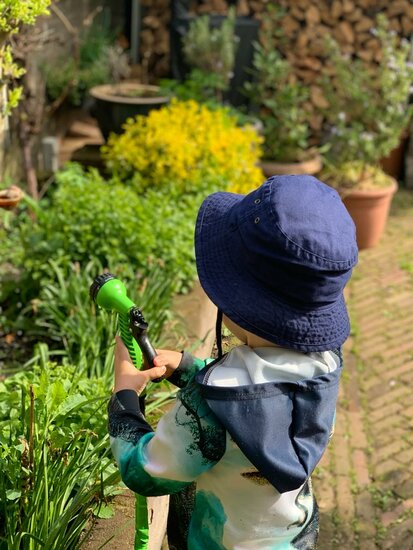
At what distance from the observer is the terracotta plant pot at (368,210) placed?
20.0 ft

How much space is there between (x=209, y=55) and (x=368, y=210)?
1.90m

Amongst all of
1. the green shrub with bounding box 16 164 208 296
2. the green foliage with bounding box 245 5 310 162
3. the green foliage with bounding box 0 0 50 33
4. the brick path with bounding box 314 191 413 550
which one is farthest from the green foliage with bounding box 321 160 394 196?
the green foliage with bounding box 0 0 50 33

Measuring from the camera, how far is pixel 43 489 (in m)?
2.12

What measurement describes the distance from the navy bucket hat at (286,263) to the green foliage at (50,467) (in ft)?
2.25

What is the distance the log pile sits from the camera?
7.06 m

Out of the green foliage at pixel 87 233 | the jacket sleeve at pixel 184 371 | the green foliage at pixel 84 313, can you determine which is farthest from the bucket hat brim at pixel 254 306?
the green foliage at pixel 87 233

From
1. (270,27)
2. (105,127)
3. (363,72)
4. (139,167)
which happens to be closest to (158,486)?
(139,167)

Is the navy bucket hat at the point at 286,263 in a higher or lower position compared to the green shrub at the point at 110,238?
higher

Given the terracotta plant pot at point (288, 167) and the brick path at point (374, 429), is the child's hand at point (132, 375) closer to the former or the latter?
the brick path at point (374, 429)

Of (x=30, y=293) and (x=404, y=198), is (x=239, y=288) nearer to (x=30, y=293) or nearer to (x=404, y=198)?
(x=30, y=293)

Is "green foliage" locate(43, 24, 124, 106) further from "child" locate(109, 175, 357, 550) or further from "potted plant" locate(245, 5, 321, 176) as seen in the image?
"child" locate(109, 175, 357, 550)

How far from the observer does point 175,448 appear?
62.5 inches

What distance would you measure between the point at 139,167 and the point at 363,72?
272cm

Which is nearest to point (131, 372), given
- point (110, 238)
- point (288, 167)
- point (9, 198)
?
point (9, 198)
